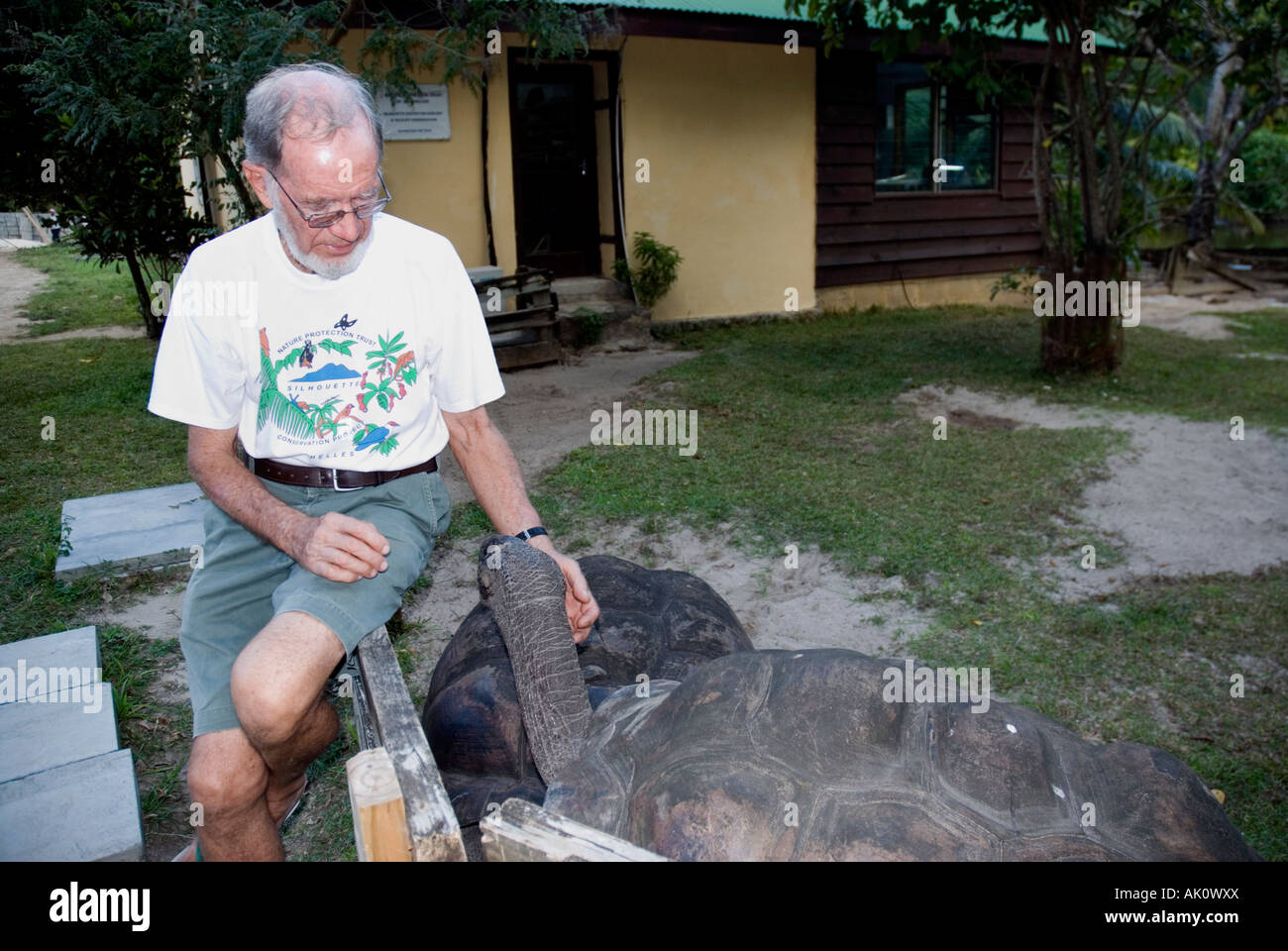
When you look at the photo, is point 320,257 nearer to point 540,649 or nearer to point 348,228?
point 348,228

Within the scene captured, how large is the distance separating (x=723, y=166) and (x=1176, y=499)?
24.7ft

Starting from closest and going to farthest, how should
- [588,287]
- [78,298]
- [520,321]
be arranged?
[520,321] → [588,287] → [78,298]

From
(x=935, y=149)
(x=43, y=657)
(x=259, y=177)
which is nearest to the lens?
(x=259, y=177)

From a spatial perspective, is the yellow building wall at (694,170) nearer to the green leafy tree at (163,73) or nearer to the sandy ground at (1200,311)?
the green leafy tree at (163,73)

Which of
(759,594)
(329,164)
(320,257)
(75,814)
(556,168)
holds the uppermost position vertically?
(556,168)

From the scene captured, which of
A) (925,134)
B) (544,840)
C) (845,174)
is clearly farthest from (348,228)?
(925,134)

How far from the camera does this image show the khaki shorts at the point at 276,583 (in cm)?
238

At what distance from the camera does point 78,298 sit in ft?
47.7

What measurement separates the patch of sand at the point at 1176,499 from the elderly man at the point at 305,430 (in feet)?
10.7

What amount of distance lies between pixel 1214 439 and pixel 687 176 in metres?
6.69

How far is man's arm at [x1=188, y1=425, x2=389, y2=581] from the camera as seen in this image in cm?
229

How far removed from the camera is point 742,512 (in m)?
5.68

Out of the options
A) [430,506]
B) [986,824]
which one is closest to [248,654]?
[430,506]

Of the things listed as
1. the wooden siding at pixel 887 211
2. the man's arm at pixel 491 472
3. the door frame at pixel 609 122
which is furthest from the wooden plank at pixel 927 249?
the man's arm at pixel 491 472
